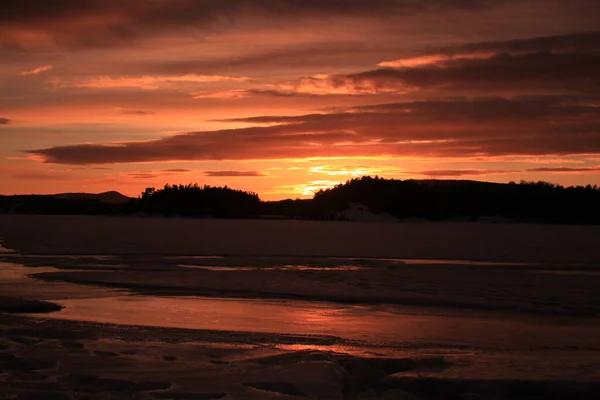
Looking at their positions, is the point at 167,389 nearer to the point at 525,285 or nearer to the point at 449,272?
the point at 525,285

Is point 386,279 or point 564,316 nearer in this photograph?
point 564,316

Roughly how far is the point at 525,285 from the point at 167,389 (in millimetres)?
14143

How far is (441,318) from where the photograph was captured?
14.1 meters

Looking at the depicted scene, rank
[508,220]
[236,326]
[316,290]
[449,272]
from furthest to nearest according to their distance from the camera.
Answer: [508,220], [449,272], [316,290], [236,326]

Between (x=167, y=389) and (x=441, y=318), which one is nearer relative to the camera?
(x=167, y=389)

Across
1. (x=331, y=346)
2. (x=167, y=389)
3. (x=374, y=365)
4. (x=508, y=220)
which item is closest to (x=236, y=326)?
(x=331, y=346)

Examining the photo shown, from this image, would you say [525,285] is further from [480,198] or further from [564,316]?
[480,198]

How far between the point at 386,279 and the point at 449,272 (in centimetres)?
345

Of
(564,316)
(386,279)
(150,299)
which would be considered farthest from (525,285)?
(150,299)

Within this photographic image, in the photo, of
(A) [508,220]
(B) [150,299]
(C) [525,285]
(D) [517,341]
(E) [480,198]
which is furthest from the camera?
(E) [480,198]

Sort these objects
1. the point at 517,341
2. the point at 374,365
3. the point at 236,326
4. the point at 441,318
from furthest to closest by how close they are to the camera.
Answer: the point at 441,318 < the point at 236,326 < the point at 517,341 < the point at 374,365

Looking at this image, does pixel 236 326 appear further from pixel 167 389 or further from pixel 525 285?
pixel 525 285

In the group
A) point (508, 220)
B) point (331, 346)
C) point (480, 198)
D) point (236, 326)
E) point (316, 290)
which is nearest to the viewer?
point (331, 346)

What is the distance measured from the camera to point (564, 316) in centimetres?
1437
